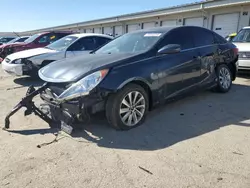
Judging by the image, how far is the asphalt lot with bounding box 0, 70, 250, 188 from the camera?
2521 millimetres

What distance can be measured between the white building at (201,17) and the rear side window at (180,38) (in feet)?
38.4

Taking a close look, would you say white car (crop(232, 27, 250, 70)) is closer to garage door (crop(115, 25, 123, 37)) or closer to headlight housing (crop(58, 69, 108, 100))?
headlight housing (crop(58, 69, 108, 100))

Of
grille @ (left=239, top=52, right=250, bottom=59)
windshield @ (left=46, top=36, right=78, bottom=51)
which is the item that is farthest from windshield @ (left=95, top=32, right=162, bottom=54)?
grille @ (left=239, top=52, right=250, bottom=59)

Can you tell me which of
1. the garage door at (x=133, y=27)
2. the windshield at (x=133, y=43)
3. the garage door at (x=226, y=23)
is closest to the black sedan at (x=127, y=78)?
the windshield at (x=133, y=43)

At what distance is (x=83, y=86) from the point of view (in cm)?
332

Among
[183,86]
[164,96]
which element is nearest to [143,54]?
[164,96]

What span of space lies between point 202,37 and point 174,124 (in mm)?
2353

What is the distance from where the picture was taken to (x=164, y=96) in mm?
4160

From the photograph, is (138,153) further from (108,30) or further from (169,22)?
(108,30)

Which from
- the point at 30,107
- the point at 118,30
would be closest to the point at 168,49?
the point at 30,107

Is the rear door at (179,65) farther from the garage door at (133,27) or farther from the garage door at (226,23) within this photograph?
the garage door at (133,27)

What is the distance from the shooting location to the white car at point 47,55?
729cm

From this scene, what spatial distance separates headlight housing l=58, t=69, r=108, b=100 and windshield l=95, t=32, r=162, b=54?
1060 mm

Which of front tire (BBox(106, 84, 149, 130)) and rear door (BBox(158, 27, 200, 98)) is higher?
rear door (BBox(158, 27, 200, 98))
